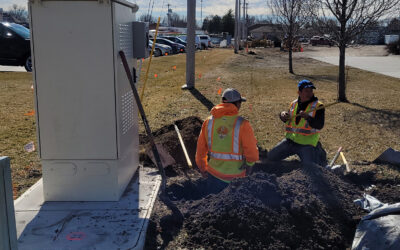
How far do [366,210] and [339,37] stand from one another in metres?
8.81

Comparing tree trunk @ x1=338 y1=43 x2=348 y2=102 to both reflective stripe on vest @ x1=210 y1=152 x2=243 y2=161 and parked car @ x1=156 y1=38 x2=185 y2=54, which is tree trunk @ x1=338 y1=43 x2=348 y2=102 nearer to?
reflective stripe on vest @ x1=210 y1=152 x2=243 y2=161

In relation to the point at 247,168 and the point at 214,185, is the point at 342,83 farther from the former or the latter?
the point at 214,185

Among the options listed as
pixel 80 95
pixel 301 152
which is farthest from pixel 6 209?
pixel 301 152

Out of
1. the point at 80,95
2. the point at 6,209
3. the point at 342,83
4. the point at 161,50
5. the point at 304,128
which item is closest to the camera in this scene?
the point at 6,209

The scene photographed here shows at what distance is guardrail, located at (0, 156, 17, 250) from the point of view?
223cm

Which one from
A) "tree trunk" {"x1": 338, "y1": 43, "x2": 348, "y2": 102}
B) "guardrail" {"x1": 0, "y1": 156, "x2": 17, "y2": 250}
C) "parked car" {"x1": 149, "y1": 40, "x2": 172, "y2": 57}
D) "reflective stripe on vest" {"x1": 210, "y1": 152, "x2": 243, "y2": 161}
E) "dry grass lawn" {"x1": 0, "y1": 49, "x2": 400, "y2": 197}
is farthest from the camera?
"parked car" {"x1": 149, "y1": 40, "x2": 172, "y2": 57}

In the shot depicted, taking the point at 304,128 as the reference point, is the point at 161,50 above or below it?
above

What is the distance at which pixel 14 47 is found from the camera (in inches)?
605

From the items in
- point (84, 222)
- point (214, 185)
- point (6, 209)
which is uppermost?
point (6, 209)

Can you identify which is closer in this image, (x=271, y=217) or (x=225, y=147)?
(x=271, y=217)

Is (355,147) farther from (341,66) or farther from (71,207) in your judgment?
(341,66)

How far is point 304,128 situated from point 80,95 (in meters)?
2.95

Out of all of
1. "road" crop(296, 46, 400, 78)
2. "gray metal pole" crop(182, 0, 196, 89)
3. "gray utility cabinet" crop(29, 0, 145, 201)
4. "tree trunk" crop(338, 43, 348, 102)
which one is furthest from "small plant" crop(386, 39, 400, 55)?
"gray utility cabinet" crop(29, 0, 145, 201)

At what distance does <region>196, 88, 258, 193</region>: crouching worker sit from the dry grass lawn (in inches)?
94.1
